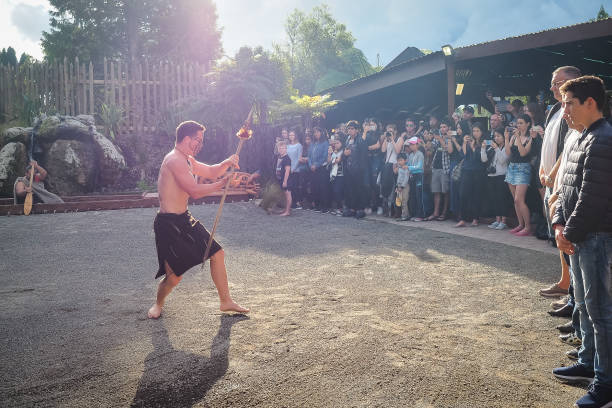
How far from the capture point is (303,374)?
114 inches

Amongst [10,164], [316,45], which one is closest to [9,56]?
[10,164]

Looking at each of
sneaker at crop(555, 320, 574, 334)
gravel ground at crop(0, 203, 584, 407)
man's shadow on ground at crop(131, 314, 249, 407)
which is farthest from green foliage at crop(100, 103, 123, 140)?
sneaker at crop(555, 320, 574, 334)

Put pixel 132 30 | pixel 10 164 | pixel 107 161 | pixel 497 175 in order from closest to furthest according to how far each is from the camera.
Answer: pixel 497 175 → pixel 10 164 → pixel 107 161 → pixel 132 30

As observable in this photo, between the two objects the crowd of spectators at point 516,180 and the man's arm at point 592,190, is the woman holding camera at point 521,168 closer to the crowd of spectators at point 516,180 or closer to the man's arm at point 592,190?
the crowd of spectators at point 516,180

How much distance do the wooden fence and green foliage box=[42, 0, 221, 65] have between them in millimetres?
13936

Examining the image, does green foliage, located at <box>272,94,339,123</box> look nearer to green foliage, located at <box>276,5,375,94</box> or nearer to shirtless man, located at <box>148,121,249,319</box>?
shirtless man, located at <box>148,121,249,319</box>

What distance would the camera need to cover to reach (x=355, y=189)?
432 inches

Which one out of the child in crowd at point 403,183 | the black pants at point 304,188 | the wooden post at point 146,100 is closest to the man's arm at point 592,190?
the child in crowd at point 403,183

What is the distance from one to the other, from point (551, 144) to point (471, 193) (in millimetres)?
4772

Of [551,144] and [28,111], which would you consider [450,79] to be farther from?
[28,111]

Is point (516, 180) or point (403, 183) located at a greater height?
point (516, 180)

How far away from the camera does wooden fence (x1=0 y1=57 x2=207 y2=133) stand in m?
16.9

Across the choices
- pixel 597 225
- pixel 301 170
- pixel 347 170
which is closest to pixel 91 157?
pixel 301 170

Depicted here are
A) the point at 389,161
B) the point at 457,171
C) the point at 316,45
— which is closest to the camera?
the point at 457,171
